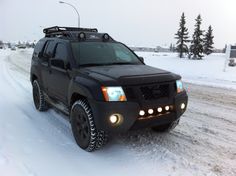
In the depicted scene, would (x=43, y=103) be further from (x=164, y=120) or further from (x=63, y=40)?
(x=164, y=120)

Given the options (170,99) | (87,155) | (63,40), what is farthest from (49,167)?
(63,40)

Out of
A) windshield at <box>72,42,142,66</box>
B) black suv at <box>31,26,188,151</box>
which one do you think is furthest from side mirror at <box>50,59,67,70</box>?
windshield at <box>72,42,142,66</box>

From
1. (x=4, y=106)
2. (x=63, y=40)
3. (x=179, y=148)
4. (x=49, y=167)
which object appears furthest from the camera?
(x=4, y=106)

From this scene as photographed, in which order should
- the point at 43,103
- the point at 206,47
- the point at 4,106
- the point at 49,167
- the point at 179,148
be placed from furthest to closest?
the point at 206,47, the point at 4,106, the point at 43,103, the point at 179,148, the point at 49,167

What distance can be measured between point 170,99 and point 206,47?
195 ft

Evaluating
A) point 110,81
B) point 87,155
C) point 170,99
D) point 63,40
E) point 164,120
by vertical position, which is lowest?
point 87,155

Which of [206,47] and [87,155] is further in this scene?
[206,47]

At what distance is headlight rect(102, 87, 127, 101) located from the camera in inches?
134

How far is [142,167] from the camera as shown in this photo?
3459mm

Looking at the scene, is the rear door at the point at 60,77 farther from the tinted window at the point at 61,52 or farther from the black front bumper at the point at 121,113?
the black front bumper at the point at 121,113

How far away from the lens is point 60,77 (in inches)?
184

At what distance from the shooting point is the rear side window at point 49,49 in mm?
5312

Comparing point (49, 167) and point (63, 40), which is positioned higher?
point (63, 40)

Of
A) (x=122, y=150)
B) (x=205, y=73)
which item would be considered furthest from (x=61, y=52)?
(x=205, y=73)
